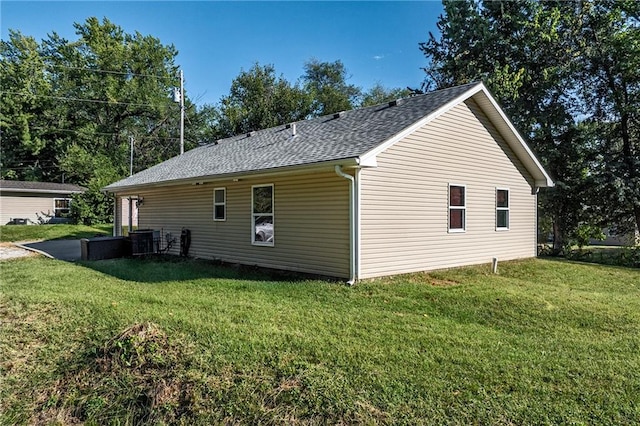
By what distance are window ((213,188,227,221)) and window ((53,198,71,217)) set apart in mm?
20484

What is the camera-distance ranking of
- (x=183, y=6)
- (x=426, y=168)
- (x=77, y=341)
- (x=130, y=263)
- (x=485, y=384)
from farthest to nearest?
(x=183, y=6), (x=130, y=263), (x=426, y=168), (x=77, y=341), (x=485, y=384)

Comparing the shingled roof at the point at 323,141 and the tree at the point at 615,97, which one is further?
the tree at the point at 615,97

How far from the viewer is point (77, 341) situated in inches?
195

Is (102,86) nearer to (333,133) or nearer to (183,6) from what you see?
(183,6)

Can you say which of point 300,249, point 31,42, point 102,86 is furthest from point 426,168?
point 31,42

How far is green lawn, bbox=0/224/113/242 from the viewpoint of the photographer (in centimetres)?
1939

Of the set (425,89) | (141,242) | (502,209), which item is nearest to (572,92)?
(425,89)

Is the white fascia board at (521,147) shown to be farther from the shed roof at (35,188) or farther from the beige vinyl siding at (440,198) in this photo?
the shed roof at (35,188)

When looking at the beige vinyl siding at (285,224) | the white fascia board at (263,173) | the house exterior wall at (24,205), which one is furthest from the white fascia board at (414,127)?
the house exterior wall at (24,205)

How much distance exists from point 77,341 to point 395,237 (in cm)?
579

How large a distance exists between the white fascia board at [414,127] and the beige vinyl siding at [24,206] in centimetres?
2620

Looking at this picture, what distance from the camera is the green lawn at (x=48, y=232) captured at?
63.6ft

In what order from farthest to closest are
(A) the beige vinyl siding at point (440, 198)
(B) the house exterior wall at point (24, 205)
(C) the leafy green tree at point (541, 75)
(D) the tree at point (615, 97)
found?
(B) the house exterior wall at point (24, 205) < (C) the leafy green tree at point (541, 75) < (D) the tree at point (615, 97) < (A) the beige vinyl siding at point (440, 198)

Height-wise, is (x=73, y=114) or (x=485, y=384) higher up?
(x=73, y=114)
